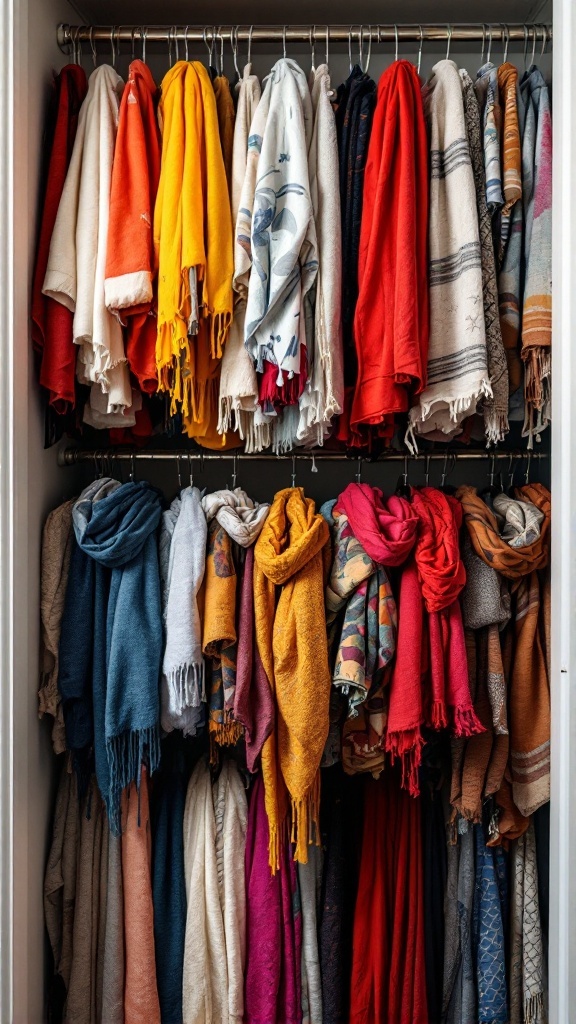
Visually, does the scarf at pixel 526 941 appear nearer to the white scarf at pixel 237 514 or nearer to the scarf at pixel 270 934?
the scarf at pixel 270 934

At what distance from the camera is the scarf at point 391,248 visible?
1.40 meters

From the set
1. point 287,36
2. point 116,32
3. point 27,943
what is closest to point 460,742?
point 27,943

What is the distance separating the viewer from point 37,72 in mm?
1471

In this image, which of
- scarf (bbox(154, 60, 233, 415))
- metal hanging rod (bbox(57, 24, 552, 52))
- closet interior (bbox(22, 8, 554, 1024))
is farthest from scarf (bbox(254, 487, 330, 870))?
metal hanging rod (bbox(57, 24, 552, 52))

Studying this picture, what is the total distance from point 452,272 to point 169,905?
142cm

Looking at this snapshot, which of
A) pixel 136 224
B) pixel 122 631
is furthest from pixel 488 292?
pixel 122 631

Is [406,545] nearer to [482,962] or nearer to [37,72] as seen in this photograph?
[482,962]

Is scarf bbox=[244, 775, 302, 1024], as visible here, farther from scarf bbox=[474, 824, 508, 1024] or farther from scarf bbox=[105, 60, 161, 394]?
scarf bbox=[105, 60, 161, 394]

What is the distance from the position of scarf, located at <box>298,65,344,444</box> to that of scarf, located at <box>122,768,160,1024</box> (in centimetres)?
83

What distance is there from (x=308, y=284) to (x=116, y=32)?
705 millimetres

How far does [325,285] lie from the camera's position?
1.42m

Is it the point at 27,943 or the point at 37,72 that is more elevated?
the point at 37,72

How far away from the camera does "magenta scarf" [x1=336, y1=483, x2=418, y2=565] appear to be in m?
1.42

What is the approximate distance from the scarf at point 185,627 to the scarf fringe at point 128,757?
0.06 metres
